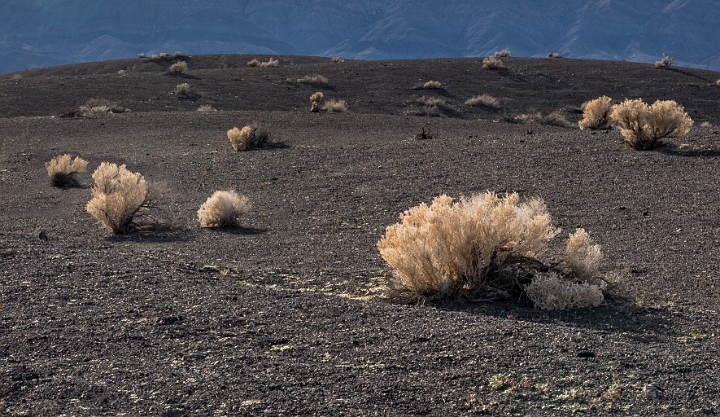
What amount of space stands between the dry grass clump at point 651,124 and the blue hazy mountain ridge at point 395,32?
503 feet

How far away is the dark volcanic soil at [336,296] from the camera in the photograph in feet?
17.0

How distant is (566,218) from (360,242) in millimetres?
3462

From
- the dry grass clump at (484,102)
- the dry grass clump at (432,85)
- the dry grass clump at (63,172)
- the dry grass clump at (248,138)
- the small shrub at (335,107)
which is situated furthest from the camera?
the dry grass clump at (432,85)

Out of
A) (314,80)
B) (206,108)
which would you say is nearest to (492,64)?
(314,80)

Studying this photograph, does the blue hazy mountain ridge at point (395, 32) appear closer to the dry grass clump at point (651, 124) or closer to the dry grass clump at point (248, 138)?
the dry grass clump at point (248, 138)

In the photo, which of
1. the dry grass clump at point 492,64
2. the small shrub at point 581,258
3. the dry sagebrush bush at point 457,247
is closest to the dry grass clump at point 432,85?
the dry grass clump at point 492,64

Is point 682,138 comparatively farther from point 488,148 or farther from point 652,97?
point 652,97

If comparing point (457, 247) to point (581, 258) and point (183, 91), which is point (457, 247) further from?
point (183, 91)

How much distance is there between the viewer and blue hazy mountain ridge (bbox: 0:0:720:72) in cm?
17388

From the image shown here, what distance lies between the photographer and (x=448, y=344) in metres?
6.12

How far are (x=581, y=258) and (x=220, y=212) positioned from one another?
6.25 metres

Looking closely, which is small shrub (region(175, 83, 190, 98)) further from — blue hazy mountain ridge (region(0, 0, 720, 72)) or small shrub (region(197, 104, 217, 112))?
blue hazy mountain ridge (region(0, 0, 720, 72))

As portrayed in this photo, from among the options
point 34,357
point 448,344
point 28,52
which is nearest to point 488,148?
point 448,344

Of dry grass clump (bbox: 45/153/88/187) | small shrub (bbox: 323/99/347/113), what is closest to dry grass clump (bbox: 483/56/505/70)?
small shrub (bbox: 323/99/347/113)
